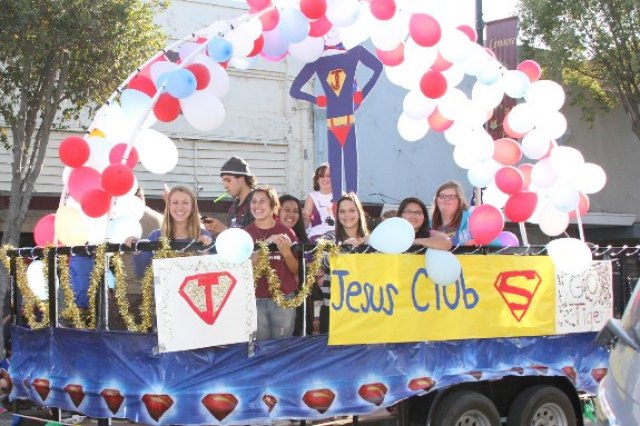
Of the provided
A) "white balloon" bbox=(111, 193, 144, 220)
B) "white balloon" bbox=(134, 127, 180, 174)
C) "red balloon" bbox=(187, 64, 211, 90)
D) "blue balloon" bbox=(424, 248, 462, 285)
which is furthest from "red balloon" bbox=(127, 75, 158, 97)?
"blue balloon" bbox=(424, 248, 462, 285)

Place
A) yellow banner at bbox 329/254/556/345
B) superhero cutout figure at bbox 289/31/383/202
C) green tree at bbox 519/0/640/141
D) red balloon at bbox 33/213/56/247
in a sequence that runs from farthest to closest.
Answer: green tree at bbox 519/0/640/141
superhero cutout figure at bbox 289/31/383/202
red balloon at bbox 33/213/56/247
yellow banner at bbox 329/254/556/345

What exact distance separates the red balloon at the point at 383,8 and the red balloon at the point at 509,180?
176cm

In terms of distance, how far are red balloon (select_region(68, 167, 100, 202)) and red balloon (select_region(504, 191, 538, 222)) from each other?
→ 3.77m

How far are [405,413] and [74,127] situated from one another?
12229mm

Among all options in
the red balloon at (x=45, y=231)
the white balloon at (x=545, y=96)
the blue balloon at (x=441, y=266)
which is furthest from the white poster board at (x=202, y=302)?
the white balloon at (x=545, y=96)

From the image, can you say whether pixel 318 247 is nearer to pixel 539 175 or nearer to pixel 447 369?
pixel 447 369

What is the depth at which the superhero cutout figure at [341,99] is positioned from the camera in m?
9.21

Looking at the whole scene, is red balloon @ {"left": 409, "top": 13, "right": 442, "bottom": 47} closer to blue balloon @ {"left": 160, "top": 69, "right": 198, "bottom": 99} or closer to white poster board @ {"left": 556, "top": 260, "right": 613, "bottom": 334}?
blue balloon @ {"left": 160, "top": 69, "right": 198, "bottom": 99}

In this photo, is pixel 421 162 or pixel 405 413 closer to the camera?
pixel 405 413

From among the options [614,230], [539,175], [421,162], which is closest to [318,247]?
[539,175]

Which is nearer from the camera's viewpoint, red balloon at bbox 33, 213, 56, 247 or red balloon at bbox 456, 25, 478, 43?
red balloon at bbox 33, 213, 56, 247

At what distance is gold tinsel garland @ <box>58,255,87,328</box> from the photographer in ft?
20.6

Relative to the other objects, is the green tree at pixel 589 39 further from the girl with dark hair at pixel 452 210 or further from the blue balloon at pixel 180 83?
the blue balloon at pixel 180 83

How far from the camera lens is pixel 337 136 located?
9289mm
